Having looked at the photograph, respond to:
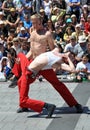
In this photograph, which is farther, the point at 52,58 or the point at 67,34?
the point at 67,34

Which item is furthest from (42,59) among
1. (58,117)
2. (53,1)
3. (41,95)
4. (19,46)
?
(53,1)

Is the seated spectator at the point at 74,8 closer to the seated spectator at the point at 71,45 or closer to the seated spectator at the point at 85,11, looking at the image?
the seated spectator at the point at 85,11

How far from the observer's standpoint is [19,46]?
15.9 metres

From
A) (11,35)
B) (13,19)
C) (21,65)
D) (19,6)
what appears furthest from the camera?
(19,6)

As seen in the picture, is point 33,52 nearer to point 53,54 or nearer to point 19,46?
point 53,54

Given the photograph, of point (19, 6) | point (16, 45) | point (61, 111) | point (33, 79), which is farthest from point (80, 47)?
point (33, 79)

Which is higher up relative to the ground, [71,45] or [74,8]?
[74,8]

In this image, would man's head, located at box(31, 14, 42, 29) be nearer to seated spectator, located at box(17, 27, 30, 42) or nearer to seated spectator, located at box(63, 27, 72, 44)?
seated spectator, located at box(63, 27, 72, 44)

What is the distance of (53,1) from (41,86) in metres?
7.25

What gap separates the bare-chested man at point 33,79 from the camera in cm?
962

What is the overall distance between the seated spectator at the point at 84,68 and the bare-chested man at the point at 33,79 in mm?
3767

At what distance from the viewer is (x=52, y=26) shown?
17.8 meters

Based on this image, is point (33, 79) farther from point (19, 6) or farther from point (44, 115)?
point (19, 6)

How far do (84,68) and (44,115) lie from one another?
4571mm
